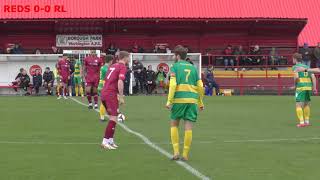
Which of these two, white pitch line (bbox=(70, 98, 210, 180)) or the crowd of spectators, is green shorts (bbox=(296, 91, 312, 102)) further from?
the crowd of spectators

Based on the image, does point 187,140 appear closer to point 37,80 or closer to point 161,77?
point 37,80

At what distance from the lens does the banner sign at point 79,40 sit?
43125mm

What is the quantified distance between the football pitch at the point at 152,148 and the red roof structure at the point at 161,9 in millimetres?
21444

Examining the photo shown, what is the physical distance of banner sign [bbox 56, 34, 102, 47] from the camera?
43125 millimetres

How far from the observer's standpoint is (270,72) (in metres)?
40.0

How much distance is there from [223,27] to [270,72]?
574cm

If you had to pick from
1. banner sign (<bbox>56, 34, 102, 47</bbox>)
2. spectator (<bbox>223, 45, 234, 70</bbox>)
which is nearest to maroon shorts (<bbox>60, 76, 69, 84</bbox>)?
banner sign (<bbox>56, 34, 102, 47</bbox>)

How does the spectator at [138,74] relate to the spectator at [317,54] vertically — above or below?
below

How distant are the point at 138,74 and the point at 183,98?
26388mm

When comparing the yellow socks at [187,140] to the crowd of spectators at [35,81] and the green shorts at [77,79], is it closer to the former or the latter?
the green shorts at [77,79]

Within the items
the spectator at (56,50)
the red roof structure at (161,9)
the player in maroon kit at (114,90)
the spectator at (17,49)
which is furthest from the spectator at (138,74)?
the player in maroon kit at (114,90)

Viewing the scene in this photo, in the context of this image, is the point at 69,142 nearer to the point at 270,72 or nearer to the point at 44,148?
the point at 44,148

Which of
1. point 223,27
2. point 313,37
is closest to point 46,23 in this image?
point 223,27

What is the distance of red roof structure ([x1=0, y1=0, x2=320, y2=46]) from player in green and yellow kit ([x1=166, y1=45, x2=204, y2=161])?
3101 centimetres
